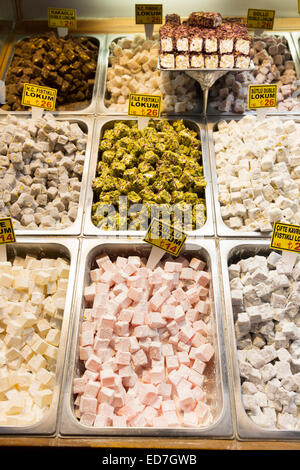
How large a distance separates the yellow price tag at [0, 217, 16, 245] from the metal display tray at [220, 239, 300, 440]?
112 cm

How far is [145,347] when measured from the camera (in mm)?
2029

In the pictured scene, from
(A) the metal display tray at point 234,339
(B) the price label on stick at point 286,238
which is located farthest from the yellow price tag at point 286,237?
(A) the metal display tray at point 234,339

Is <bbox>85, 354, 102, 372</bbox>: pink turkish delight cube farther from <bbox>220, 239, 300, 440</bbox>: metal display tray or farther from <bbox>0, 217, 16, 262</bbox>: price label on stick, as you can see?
<bbox>0, 217, 16, 262</bbox>: price label on stick

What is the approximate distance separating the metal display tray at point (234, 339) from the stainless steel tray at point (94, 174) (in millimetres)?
160

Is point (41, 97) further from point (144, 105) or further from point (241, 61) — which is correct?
point (241, 61)

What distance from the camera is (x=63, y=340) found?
2.02 m

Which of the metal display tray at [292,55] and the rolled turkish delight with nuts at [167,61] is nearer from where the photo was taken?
the rolled turkish delight with nuts at [167,61]

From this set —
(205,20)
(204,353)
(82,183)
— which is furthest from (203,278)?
(205,20)

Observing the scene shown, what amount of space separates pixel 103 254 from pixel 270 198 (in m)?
1.04

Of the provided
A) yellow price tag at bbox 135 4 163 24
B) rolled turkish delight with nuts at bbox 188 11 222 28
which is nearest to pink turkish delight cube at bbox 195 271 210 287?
rolled turkish delight with nuts at bbox 188 11 222 28

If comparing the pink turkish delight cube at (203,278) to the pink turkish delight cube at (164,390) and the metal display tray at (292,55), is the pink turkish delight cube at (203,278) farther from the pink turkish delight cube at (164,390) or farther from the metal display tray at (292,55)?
the metal display tray at (292,55)

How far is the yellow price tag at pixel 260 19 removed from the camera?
132 inches

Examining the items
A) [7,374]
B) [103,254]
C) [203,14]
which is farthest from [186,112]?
[7,374]

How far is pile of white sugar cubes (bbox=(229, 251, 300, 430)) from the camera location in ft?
6.21
